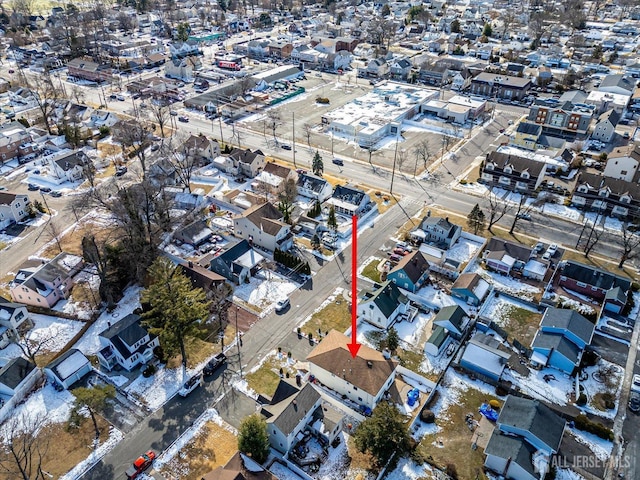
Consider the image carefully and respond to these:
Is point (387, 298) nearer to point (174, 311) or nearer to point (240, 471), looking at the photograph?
point (174, 311)

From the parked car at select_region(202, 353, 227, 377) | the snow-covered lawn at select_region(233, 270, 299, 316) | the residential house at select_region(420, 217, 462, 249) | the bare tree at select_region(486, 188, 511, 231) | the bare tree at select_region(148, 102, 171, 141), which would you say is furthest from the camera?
the bare tree at select_region(148, 102, 171, 141)

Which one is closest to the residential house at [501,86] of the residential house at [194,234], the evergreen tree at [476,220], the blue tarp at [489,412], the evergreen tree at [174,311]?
the evergreen tree at [476,220]

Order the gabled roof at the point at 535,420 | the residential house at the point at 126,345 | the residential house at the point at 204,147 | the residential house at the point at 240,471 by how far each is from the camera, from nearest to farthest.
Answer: the residential house at the point at 240,471
the gabled roof at the point at 535,420
the residential house at the point at 126,345
the residential house at the point at 204,147

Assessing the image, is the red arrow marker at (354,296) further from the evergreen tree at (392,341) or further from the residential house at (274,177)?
the residential house at (274,177)

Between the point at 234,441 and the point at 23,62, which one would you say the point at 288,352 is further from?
the point at 23,62

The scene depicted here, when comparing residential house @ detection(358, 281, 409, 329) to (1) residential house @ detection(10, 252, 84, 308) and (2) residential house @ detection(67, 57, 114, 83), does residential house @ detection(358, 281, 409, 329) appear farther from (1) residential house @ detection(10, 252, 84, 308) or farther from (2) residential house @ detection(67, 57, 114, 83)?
(2) residential house @ detection(67, 57, 114, 83)

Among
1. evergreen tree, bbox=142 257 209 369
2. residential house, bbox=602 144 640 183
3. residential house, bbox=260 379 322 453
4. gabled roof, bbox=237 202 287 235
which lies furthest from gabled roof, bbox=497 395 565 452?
residential house, bbox=602 144 640 183

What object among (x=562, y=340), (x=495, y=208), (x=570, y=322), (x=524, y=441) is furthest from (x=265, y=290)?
(x=495, y=208)
